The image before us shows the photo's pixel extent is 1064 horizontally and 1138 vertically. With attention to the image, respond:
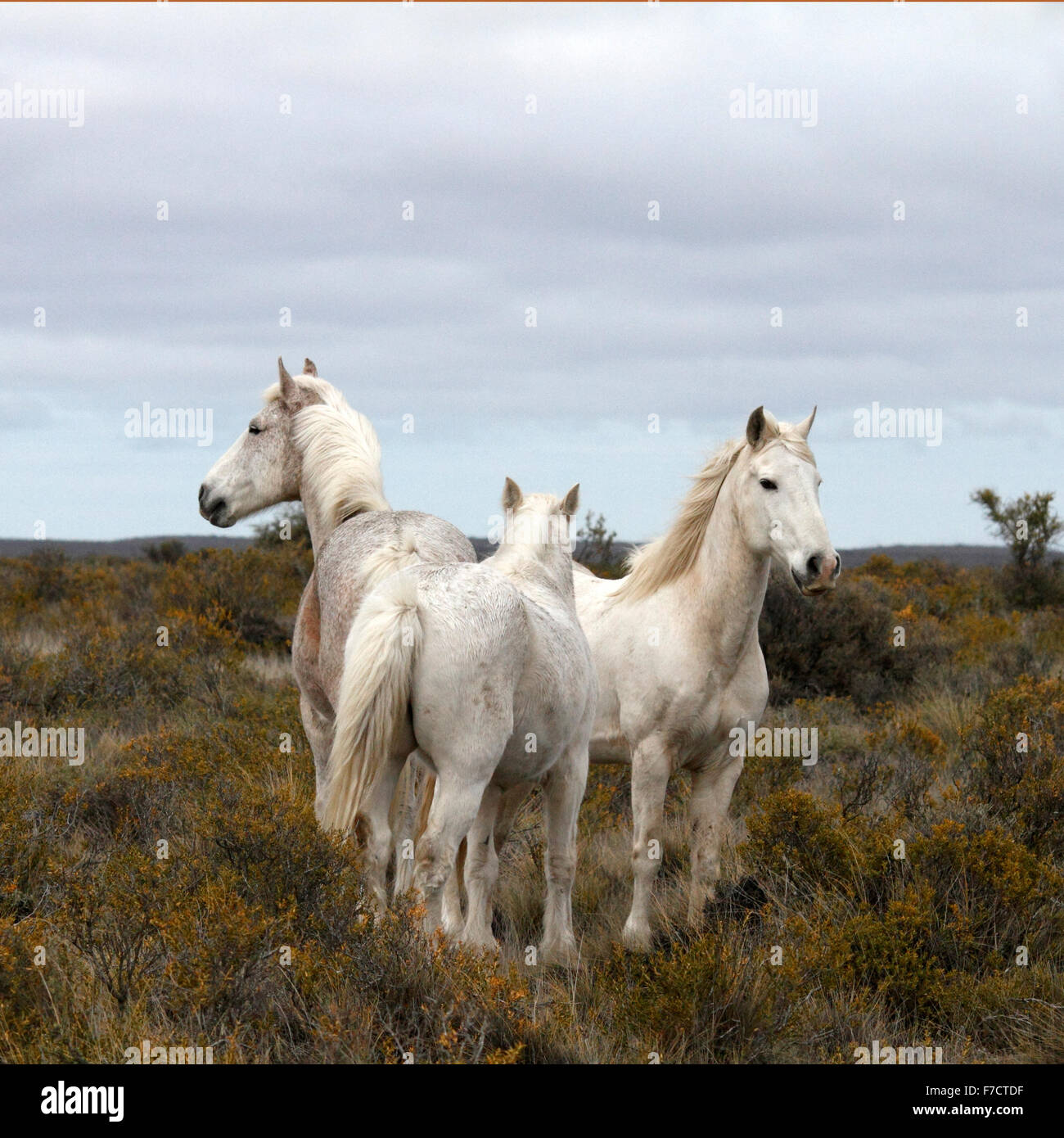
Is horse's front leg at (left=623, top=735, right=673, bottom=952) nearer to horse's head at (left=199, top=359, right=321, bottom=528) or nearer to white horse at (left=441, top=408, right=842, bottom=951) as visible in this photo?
white horse at (left=441, top=408, right=842, bottom=951)

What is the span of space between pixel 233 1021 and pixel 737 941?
210 centimetres

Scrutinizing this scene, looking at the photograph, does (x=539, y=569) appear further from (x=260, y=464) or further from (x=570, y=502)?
(x=260, y=464)

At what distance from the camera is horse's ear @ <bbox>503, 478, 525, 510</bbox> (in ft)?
18.5

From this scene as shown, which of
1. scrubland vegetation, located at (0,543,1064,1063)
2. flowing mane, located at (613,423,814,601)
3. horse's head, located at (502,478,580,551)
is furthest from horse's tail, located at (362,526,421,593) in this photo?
flowing mane, located at (613,423,814,601)

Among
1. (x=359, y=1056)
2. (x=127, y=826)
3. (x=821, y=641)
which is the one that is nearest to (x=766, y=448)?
(x=359, y=1056)

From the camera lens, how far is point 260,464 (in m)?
6.20

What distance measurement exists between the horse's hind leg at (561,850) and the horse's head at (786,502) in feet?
4.48

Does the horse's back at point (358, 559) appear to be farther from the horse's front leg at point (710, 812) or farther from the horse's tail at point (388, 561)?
the horse's front leg at point (710, 812)

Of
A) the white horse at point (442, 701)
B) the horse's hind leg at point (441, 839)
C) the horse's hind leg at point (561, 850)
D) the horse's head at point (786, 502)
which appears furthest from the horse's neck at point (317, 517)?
the horse's head at point (786, 502)

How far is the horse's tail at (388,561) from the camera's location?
4820mm

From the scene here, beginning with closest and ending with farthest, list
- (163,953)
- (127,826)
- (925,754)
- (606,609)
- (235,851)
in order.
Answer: (163,953)
(235,851)
(127,826)
(606,609)
(925,754)

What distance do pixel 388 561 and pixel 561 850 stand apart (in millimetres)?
1557
